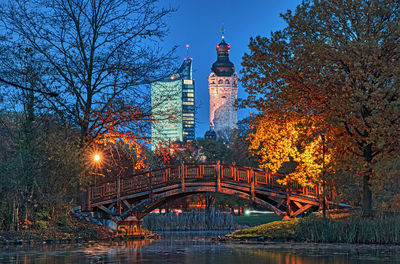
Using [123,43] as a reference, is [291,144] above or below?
below

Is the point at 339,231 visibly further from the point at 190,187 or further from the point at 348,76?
the point at 190,187

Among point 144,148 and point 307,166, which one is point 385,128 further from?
point 144,148

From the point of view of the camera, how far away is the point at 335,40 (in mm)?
23266

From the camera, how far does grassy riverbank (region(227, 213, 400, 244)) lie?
1944cm

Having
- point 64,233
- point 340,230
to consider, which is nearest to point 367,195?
point 340,230

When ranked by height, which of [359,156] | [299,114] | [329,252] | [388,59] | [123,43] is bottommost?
[329,252]

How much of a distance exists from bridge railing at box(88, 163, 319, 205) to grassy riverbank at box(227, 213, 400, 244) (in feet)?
21.4

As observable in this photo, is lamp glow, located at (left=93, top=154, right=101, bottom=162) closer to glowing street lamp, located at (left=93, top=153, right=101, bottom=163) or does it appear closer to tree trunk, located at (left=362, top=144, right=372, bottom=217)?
glowing street lamp, located at (left=93, top=153, right=101, bottom=163)

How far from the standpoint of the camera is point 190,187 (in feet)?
98.8

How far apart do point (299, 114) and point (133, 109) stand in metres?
7.84

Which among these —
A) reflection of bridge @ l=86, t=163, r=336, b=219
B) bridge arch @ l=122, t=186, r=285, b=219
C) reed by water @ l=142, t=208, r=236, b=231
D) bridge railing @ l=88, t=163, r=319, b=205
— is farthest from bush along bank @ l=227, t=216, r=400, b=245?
reed by water @ l=142, t=208, r=236, b=231

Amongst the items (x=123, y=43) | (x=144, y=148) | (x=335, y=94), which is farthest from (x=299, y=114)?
(x=123, y=43)

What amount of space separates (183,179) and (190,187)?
60 centimetres

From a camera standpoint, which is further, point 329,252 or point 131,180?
point 131,180
